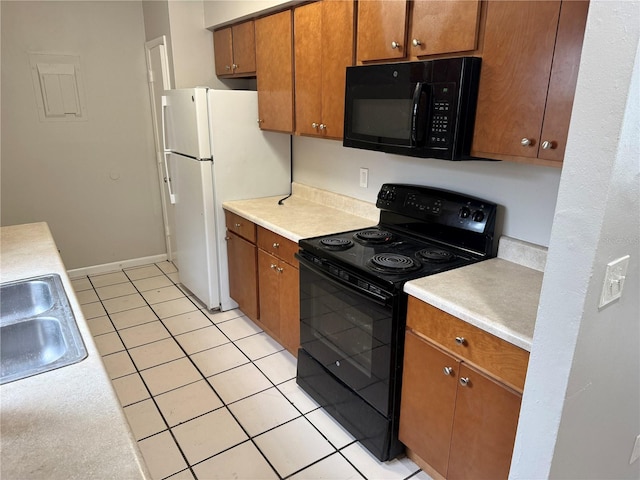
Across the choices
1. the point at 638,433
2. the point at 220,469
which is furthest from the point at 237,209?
the point at 638,433

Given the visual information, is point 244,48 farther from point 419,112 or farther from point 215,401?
point 215,401

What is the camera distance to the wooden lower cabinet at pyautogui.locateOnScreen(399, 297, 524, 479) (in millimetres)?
1456

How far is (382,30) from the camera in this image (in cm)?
195

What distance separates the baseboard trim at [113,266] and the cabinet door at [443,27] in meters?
3.43

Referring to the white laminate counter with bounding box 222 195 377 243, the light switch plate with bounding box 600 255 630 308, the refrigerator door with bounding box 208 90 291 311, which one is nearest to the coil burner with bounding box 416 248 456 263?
the white laminate counter with bounding box 222 195 377 243

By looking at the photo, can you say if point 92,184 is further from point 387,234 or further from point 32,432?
point 32,432

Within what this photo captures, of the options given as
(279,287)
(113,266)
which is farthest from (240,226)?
(113,266)

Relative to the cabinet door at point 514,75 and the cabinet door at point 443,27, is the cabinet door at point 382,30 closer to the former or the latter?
the cabinet door at point 443,27

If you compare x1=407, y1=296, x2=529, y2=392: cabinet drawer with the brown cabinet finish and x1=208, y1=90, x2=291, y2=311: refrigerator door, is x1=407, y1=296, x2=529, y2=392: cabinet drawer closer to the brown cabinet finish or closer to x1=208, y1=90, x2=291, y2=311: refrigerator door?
the brown cabinet finish

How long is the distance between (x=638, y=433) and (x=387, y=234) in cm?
129

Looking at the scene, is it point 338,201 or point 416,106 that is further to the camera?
point 338,201

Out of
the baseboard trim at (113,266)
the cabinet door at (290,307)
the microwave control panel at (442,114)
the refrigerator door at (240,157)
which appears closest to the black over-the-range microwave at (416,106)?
the microwave control panel at (442,114)

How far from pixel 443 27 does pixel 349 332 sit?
1326mm

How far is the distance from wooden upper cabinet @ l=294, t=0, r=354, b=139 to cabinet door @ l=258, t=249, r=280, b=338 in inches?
32.3
